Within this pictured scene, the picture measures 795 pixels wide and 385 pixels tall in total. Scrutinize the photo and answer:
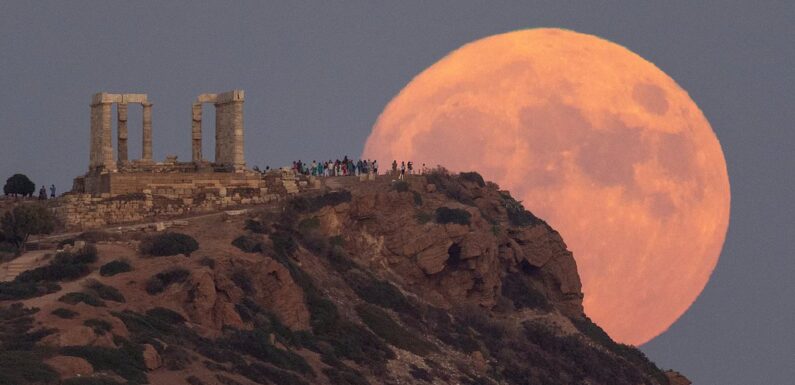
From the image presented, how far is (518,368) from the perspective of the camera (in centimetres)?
9538

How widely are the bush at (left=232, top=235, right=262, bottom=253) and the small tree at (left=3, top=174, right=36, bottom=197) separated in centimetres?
1833

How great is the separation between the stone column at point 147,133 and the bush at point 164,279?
22.6m

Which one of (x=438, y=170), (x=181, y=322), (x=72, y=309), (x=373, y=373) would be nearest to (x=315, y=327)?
(x=373, y=373)

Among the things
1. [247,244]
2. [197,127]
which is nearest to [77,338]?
[247,244]

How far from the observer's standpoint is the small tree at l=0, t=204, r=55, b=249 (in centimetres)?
8919

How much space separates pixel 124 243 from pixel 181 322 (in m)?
10.7

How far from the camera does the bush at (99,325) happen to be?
71312mm

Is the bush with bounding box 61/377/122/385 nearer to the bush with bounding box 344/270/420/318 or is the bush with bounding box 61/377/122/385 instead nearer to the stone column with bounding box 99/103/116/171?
the bush with bounding box 344/270/420/318

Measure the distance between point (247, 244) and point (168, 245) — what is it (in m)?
5.13

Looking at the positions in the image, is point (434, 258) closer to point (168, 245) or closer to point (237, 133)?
point (237, 133)

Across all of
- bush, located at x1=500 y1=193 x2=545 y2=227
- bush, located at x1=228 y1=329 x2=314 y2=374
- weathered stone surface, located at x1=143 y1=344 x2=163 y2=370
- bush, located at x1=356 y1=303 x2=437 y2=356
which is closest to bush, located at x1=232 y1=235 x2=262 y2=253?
bush, located at x1=356 y1=303 x2=437 y2=356

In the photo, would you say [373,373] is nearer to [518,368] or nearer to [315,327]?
[315,327]

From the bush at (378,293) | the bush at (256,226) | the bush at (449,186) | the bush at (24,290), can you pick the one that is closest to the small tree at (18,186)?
the bush at (256,226)

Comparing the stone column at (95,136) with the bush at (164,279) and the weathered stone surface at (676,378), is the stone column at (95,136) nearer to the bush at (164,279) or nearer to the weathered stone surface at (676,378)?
the bush at (164,279)
